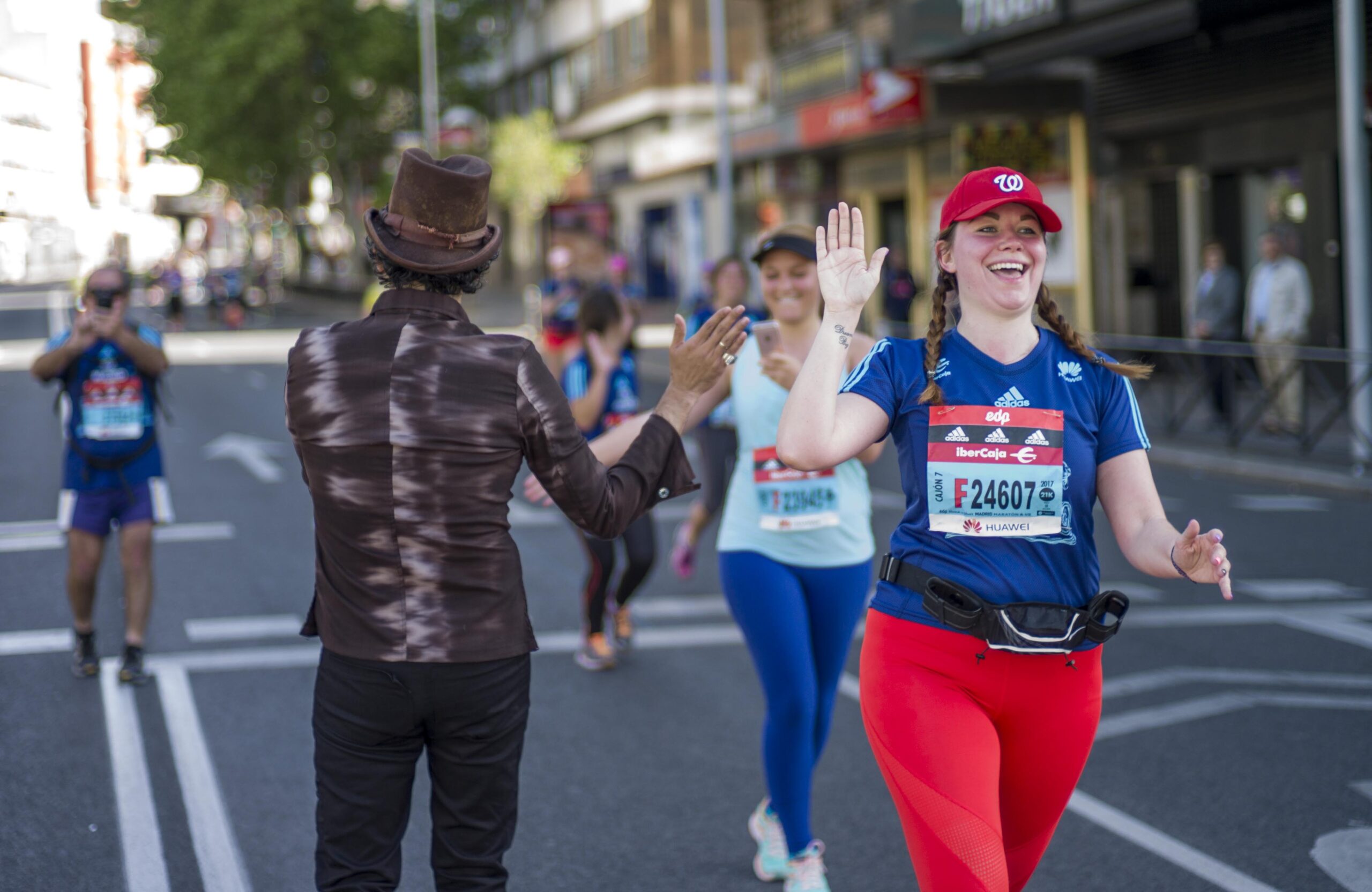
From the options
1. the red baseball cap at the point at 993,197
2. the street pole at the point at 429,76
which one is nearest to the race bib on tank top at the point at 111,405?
the red baseball cap at the point at 993,197

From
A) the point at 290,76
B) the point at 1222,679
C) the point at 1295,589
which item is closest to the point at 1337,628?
the point at 1295,589

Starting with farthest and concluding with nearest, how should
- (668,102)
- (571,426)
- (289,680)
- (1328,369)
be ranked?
(668,102) < (1328,369) < (289,680) < (571,426)

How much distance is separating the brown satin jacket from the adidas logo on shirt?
86 centimetres

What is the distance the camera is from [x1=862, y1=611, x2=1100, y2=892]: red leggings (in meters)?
3.02

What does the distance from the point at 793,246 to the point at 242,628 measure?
477 cm

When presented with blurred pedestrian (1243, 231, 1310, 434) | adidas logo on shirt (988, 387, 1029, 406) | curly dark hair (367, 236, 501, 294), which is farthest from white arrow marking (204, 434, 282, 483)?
adidas logo on shirt (988, 387, 1029, 406)

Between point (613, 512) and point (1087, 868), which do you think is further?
point (1087, 868)

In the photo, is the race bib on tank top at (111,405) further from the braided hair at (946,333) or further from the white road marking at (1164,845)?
the braided hair at (946,333)

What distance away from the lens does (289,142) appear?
55.2 metres

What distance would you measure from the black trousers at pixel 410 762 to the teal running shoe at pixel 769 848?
1690 millimetres

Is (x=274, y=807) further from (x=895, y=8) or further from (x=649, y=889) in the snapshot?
(x=895, y=8)

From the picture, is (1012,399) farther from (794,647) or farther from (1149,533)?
(794,647)

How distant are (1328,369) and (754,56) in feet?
111

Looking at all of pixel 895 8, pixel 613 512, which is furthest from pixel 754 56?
pixel 613 512
